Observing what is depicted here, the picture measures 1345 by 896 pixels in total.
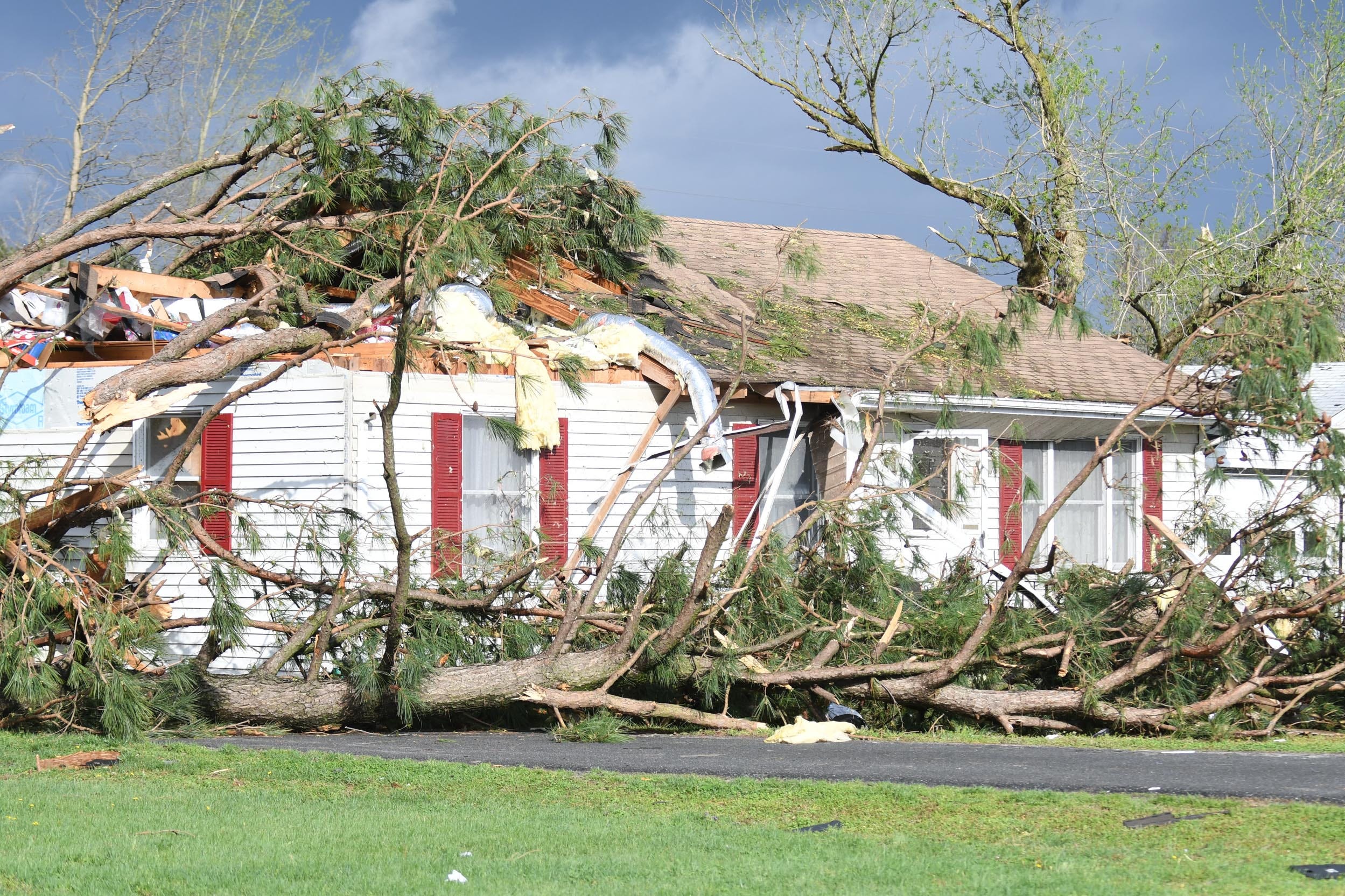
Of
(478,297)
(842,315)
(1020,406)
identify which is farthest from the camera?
(842,315)

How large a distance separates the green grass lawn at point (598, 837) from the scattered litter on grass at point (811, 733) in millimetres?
1793

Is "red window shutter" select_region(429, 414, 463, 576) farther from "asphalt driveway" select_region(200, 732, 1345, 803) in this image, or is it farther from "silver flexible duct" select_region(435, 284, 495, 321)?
"asphalt driveway" select_region(200, 732, 1345, 803)

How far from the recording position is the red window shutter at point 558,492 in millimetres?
11633

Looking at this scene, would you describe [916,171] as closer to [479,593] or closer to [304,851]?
[479,593]

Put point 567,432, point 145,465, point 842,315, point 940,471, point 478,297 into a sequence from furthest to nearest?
point 842,315
point 567,432
point 478,297
point 145,465
point 940,471

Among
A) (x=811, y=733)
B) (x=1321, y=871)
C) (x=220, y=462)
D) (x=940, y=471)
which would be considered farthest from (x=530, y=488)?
(x=1321, y=871)

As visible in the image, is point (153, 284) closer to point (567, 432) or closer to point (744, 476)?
point (567, 432)

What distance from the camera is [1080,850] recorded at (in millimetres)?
5391

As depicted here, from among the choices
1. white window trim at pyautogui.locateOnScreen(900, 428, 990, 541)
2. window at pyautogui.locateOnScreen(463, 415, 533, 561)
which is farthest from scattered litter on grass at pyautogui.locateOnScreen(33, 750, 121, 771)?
white window trim at pyautogui.locateOnScreen(900, 428, 990, 541)

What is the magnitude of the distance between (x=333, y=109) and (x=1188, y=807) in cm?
926

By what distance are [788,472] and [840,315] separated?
97.8 inches

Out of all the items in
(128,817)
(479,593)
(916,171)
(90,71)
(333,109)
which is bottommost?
(128,817)

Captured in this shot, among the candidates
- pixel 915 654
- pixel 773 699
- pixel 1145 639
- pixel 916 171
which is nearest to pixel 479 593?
pixel 773 699

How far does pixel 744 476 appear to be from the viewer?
496 inches
